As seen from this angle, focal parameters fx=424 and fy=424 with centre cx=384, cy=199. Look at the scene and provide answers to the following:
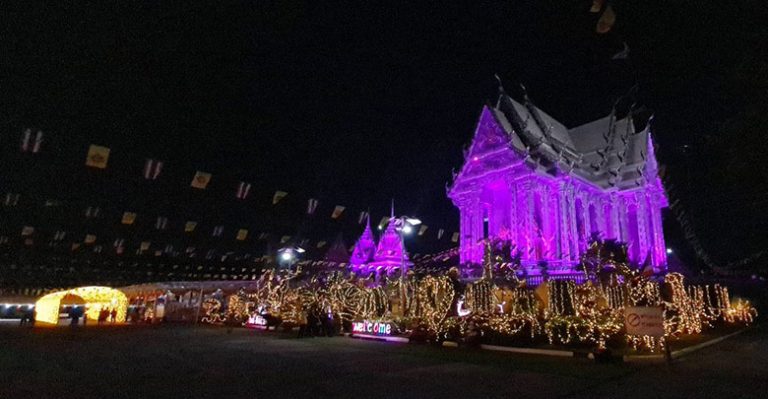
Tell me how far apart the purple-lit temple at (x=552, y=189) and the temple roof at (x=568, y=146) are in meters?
0.09

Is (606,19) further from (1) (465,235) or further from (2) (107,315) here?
(2) (107,315)

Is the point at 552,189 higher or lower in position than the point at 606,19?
higher

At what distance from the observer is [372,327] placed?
23.6 m

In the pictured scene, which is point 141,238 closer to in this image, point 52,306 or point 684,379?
point 52,306

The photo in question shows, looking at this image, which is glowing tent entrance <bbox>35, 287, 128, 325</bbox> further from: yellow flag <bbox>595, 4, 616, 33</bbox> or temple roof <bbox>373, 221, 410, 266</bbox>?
yellow flag <bbox>595, 4, 616, 33</bbox>

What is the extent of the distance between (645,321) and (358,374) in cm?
840

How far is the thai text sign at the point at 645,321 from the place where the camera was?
12.1 meters

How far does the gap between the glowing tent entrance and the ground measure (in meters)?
28.9

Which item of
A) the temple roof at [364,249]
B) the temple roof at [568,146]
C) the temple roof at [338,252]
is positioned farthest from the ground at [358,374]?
the temple roof at [338,252]

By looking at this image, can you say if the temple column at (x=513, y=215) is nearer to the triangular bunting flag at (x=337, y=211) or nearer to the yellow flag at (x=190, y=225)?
the triangular bunting flag at (x=337, y=211)

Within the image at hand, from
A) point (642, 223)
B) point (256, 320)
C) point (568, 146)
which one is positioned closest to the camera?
point (256, 320)

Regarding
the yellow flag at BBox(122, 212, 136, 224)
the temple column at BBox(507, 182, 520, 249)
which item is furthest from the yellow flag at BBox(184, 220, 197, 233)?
the temple column at BBox(507, 182, 520, 249)

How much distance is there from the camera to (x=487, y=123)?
137 feet

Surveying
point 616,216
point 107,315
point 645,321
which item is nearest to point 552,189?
point 616,216
